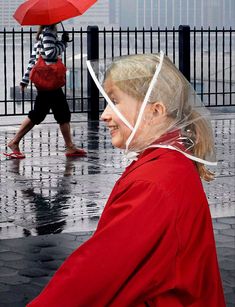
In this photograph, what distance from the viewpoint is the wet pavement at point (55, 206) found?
21.4 feet

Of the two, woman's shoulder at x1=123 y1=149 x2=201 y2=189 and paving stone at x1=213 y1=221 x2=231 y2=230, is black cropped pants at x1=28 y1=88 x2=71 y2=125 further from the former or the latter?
woman's shoulder at x1=123 y1=149 x2=201 y2=189

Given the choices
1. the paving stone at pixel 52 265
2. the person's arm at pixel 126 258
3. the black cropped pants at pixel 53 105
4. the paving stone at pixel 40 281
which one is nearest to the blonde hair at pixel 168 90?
the person's arm at pixel 126 258

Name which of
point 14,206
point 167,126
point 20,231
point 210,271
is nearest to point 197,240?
point 210,271

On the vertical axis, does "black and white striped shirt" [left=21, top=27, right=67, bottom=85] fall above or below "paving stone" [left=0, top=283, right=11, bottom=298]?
above

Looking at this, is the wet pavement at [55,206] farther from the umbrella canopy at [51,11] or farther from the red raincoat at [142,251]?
the red raincoat at [142,251]

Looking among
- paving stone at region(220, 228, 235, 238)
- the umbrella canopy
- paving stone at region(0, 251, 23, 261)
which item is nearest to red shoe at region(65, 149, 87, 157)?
the umbrella canopy

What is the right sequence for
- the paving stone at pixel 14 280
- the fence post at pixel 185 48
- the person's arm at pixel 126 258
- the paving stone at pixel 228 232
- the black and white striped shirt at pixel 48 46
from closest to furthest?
the person's arm at pixel 126 258 → the paving stone at pixel 14 280 → the paving stone at pixel 228 232 → the black and white striped shirt at pixel 48 46 → the fence post at pixel 185 48

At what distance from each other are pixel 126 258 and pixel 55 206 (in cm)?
646

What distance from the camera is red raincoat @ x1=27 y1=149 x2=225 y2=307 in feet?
8.09

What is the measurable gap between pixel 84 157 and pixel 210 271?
9694 mm

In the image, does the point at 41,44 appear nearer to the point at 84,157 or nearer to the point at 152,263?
the point at 84,157

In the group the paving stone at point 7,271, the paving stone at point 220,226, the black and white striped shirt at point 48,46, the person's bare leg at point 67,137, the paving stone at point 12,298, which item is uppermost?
the black and white striped shirt at point 48,46

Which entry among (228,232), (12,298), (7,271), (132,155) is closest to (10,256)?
(7,271)

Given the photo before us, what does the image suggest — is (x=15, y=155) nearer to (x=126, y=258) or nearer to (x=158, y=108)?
(x=158, y=108)
